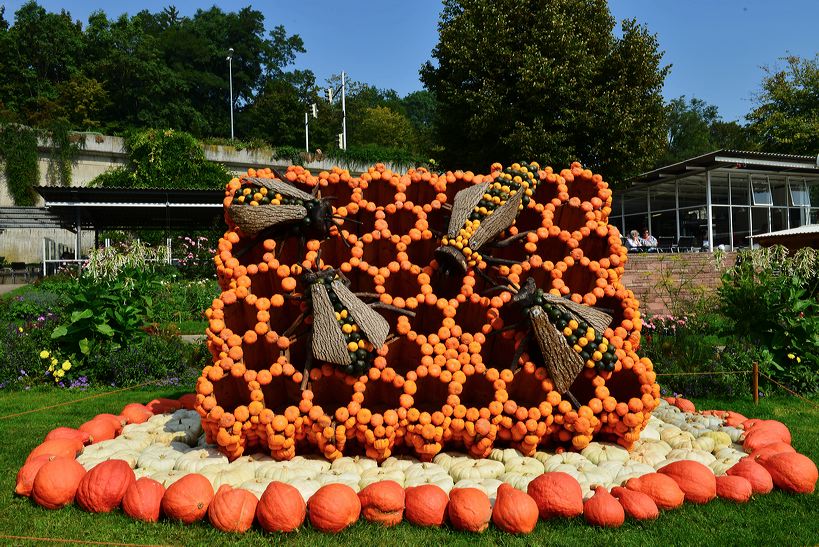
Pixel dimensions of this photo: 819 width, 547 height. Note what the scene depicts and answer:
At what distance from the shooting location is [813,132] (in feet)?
105

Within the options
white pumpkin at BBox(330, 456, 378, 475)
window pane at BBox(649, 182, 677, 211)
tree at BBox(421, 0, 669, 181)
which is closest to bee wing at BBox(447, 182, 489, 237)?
white pumpkin at BBox(330, 456, 378, 475)

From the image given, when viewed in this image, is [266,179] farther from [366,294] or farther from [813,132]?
[813,132]

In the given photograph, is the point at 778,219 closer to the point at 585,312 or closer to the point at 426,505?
the point at 585,312

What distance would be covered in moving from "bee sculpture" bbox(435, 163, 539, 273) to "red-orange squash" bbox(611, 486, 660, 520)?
1.91 meters

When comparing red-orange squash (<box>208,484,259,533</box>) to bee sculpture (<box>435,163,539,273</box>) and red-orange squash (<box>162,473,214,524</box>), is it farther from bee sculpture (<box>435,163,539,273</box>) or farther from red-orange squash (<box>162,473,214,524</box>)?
bee sculpture (<box>435,163,539,273</box>)

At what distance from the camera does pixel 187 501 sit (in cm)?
363

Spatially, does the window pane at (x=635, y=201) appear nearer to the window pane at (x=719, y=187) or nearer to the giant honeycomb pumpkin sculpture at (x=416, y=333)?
the window pane at (x=719, y=187)

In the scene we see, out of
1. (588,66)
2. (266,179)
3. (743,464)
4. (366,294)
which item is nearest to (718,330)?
(743,464)

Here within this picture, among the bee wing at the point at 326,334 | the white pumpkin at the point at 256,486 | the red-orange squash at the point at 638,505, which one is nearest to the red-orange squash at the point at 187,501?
the white pumpkin at the point at 256,486

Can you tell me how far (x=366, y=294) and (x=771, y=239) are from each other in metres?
20.0

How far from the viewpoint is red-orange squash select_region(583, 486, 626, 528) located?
3637mm

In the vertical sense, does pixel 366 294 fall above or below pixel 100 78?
below

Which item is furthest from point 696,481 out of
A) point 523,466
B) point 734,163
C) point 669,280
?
point 734,163

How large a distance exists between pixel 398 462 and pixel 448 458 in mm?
364
